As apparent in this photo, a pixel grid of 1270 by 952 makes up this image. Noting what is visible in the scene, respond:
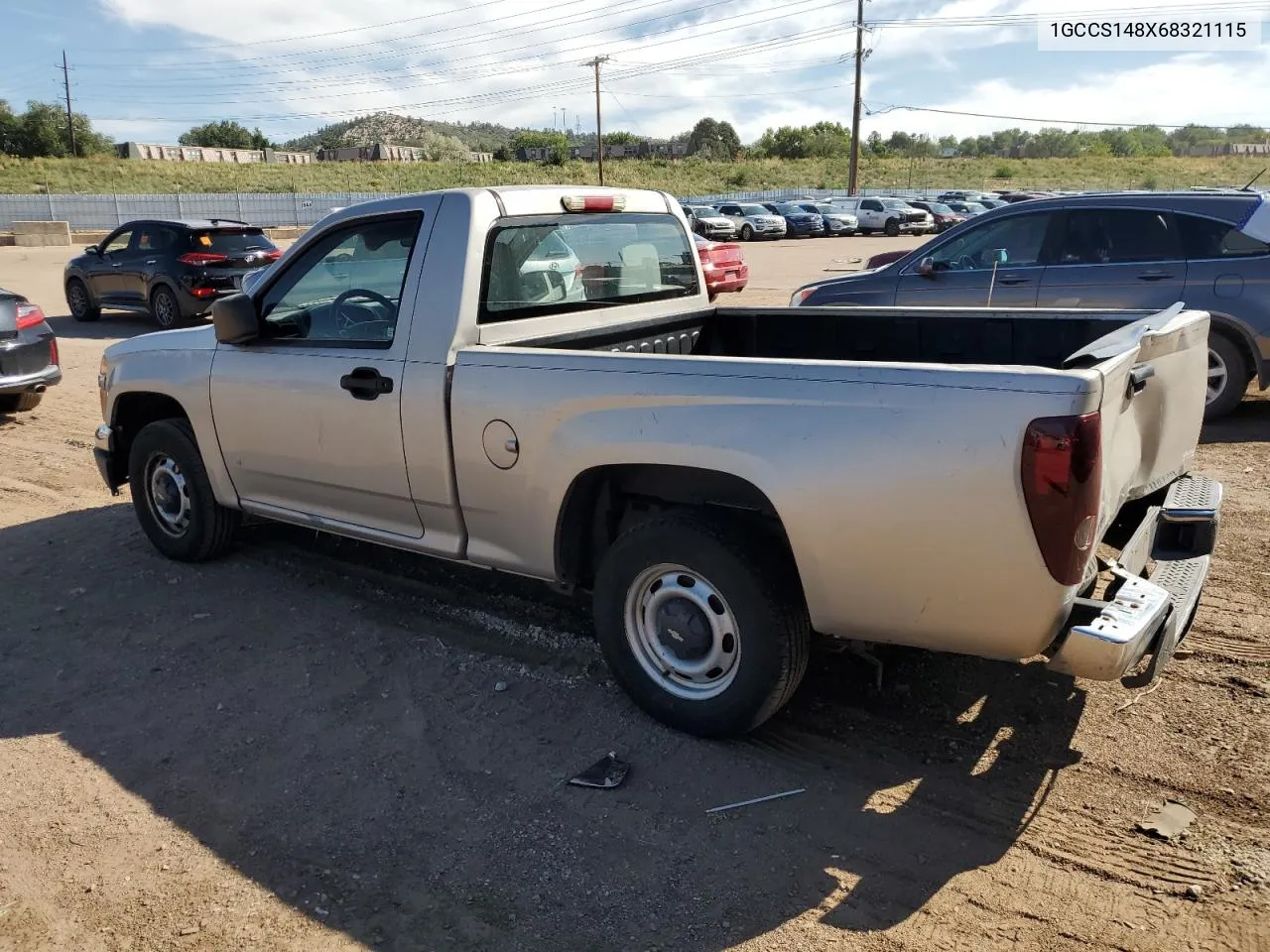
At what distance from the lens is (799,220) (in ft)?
137

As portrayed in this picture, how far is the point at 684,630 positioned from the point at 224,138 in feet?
460

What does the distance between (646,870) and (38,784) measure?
223 cm

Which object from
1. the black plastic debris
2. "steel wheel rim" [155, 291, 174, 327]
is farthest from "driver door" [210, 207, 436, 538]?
"steel wheel rim" [155, 291, 174, 327]

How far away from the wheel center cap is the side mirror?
2401mm

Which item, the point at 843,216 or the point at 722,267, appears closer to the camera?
the point at 722,267

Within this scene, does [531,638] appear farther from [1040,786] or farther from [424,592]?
[1040,786]

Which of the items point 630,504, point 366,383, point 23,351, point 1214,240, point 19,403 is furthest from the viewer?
point 19,403

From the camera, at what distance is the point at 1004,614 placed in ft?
9.56

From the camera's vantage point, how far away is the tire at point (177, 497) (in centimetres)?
534

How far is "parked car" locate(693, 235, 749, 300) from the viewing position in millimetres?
16672

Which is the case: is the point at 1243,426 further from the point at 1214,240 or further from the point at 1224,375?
the point at 1214,240

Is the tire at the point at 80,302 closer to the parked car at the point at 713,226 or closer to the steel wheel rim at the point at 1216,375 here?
the steel wheel rim at the point at 1216,375

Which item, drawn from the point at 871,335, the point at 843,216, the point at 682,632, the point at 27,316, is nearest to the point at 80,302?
the point at 27,316

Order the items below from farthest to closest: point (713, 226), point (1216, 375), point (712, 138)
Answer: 1. point (712, 138)
2. point (713, 226)
3. point (1216, 375)
